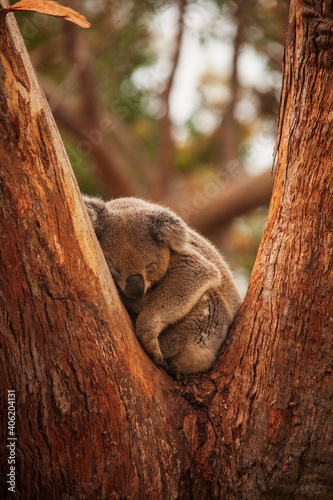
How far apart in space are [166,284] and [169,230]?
409 mm

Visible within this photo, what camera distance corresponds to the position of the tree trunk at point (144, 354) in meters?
2.40

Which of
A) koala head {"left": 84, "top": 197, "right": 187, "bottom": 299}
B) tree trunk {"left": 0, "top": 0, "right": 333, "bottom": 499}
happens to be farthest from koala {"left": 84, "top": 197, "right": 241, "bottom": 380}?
tree trunk {"left": 0, "top": 0, "right": 333, "bottom": 499}

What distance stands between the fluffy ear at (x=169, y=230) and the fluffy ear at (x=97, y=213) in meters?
0.38

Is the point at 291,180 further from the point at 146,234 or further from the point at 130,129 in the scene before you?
the point at 130,129

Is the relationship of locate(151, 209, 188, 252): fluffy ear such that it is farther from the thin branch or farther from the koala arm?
the thin branch

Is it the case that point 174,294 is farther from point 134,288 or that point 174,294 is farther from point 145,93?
point 145,93

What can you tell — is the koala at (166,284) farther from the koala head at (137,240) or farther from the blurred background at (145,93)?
the blurred background at (145,93)

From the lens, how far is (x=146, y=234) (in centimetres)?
362

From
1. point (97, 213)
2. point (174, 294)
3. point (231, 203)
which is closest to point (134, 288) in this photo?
point (174, 294)

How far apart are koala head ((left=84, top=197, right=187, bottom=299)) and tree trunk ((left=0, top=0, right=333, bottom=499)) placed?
56 centimetres

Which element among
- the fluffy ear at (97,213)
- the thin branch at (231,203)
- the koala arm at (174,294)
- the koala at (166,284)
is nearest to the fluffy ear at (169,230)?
the koala at (166,284)

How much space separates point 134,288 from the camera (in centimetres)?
329

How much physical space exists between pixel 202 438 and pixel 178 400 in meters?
0.28

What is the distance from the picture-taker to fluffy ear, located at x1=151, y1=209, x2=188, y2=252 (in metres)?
3.60
